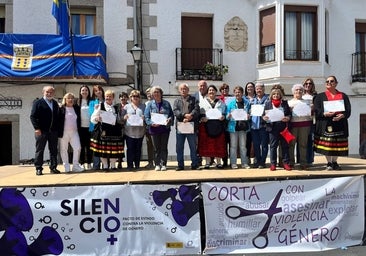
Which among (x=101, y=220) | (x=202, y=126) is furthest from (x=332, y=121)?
(x=101, y=220)

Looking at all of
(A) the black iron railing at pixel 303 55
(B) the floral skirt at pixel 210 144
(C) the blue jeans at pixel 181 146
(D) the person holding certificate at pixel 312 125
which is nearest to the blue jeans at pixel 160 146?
(C) the blue jeans at pixel 181 146

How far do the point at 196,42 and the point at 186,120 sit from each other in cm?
683

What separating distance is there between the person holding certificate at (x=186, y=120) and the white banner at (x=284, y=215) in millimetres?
1530

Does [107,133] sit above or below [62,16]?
below

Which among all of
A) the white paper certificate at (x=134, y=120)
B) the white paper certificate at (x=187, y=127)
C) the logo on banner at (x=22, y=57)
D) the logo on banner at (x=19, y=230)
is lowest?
the logo on banner at (x=19, y=230)

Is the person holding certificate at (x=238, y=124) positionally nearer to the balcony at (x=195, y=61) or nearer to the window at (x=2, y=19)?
the balcony at (x=195, y=61)

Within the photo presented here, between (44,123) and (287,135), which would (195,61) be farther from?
(44,123)

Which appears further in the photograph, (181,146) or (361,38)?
(361,38)

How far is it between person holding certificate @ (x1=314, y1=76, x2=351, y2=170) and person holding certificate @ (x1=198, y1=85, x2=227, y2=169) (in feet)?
5.20

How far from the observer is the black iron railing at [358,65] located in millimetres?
13477

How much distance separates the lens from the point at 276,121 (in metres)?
6.75

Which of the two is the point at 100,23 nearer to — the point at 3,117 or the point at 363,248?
the point at 3,117

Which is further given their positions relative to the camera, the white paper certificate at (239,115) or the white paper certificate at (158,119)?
the white paper certificate at (239,115)

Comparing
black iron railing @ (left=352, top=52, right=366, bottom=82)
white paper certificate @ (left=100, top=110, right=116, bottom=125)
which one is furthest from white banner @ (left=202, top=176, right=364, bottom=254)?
black iron railing @ (left=352, top=52, right=366, bottom=82)
